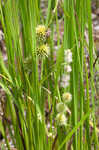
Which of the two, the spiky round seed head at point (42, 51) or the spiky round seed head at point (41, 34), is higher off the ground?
the spiky round seed head at point (41, 34)

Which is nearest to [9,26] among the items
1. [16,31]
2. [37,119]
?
[16,31]

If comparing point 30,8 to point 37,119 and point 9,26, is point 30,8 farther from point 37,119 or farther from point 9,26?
point 37,119

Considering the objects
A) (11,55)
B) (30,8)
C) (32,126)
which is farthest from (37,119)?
(30,8)

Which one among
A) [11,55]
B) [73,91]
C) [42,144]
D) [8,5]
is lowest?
[42,144]

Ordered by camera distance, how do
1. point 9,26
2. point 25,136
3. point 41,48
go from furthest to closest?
point 25,136 < point 9,26 < point 41,48

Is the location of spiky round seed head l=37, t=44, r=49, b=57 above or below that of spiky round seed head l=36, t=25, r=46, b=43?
below

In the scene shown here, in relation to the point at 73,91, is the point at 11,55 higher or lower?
higher

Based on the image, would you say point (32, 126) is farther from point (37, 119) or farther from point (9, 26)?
point (9, 26)

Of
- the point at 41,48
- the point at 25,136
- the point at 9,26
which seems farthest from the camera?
Result: the point at 25,136

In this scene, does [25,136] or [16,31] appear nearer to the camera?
[16,31]
